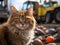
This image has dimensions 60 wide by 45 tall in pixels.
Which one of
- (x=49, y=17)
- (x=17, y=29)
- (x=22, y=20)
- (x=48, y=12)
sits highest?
(x=22, y=20)

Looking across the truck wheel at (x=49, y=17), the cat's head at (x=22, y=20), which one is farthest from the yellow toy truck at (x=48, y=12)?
the cat's head at (x=22, y=20)

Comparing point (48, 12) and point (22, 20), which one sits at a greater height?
point (22, 20)

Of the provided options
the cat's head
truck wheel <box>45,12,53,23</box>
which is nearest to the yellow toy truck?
truck wheel <box>45,12,53,23</box>

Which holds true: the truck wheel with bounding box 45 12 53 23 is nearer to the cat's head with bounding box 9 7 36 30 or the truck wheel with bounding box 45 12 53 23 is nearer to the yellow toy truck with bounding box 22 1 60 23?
the yellow toy truck with bounding box 22 1 60 23

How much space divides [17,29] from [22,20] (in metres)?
Result: 0.12

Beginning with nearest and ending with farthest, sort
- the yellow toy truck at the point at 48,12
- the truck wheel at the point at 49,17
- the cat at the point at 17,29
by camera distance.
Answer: the cat at the point at 17,29, the yellow toy truck at the point at 48,12, the truck wheel at the point at 49,17

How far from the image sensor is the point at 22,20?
2.47 meters

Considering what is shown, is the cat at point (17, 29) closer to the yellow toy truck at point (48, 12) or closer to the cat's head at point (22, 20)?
the cat's head at point (22, 20)

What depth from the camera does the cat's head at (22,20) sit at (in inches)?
96.3

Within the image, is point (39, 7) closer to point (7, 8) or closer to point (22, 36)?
point (7, 8)

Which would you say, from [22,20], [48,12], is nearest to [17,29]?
[22,20]

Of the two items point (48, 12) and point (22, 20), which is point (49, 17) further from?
point (22, 20)

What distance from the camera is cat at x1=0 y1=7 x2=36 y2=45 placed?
2.43m

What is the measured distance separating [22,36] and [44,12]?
576 cm
